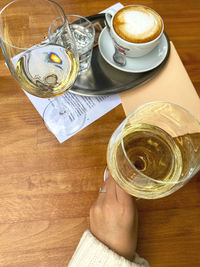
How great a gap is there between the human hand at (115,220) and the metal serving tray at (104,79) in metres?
0.16

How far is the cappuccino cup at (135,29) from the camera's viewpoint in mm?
450

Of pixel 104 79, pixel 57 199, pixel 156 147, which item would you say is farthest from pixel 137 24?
pixel 57 199

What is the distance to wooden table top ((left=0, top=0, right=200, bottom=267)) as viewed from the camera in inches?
15.2

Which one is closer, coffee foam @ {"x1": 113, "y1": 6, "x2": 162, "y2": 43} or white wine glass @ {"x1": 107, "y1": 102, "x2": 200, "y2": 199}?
white wine glass @ {"x1": 107, "y1": 102, "x2": 200, "y2": 199}

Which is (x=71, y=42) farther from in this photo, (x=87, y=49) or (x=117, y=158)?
(x=117, y=158)

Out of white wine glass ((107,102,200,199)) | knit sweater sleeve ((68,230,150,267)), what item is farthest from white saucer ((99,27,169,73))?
knit sweater sleeve ((68,230,150,267))

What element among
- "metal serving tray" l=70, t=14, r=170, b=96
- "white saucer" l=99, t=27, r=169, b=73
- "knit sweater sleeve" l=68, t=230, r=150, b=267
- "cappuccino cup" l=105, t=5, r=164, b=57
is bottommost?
"knit sweater sleeve" l=68, t=230, r=150, b=267

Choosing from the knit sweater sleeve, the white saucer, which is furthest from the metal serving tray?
the knit sweater sleeve

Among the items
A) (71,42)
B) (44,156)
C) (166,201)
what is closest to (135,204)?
(166,201)

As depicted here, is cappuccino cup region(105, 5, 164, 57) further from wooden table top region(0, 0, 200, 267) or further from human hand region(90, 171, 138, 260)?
human hand region(90, 171, 138, 260)

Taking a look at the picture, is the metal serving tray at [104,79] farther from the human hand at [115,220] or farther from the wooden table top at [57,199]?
the human hand at [115,220]

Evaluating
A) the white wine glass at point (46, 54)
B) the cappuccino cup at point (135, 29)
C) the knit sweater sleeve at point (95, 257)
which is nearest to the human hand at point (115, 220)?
the knit sweater sleeve at point (95, 257)

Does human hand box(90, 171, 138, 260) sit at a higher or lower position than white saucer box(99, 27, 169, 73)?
lower

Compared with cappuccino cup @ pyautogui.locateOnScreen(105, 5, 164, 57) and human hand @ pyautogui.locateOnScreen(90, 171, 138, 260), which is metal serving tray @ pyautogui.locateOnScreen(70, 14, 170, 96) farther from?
human hand @ pyautogui.locateOnScreen(90, 171, 138, 260)
